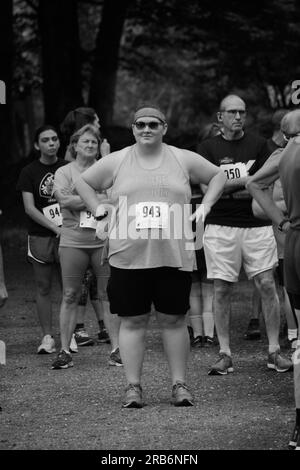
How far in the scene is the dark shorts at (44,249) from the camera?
1133cm

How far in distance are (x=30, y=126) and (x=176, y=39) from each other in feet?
45.1

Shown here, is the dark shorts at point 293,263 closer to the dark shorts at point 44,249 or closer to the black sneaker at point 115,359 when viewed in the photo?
the black sneaker at point 115,359

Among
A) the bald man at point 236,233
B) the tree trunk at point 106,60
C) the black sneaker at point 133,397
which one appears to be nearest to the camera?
the black sneaker at point 133,397

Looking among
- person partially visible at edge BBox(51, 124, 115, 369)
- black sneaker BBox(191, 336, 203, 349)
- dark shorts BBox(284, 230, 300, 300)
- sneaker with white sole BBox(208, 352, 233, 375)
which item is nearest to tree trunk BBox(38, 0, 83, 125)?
black sneaker BBox(191, 336, 203, 349)

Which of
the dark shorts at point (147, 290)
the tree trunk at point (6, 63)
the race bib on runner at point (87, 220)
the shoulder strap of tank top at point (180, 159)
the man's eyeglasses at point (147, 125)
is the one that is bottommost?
the dark shorts at point (147, 290)

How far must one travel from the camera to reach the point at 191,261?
8336 mm

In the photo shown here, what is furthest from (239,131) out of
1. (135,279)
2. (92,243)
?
(135,279)

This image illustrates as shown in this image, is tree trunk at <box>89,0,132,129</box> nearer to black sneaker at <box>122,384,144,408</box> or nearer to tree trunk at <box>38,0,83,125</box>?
tree trunk at <box>38,0,83,125</box>

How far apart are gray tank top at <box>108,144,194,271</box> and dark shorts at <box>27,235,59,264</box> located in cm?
310

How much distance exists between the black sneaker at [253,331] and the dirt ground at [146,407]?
9 centimetres

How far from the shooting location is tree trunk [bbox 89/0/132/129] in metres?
24.5

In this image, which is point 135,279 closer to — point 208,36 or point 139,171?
point 139,171

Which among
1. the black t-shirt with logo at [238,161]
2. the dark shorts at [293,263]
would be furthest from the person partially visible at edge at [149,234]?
the black t-shirt with logo at [238,161]

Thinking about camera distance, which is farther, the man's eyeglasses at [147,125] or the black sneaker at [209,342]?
the black sneaker at [209,342]
